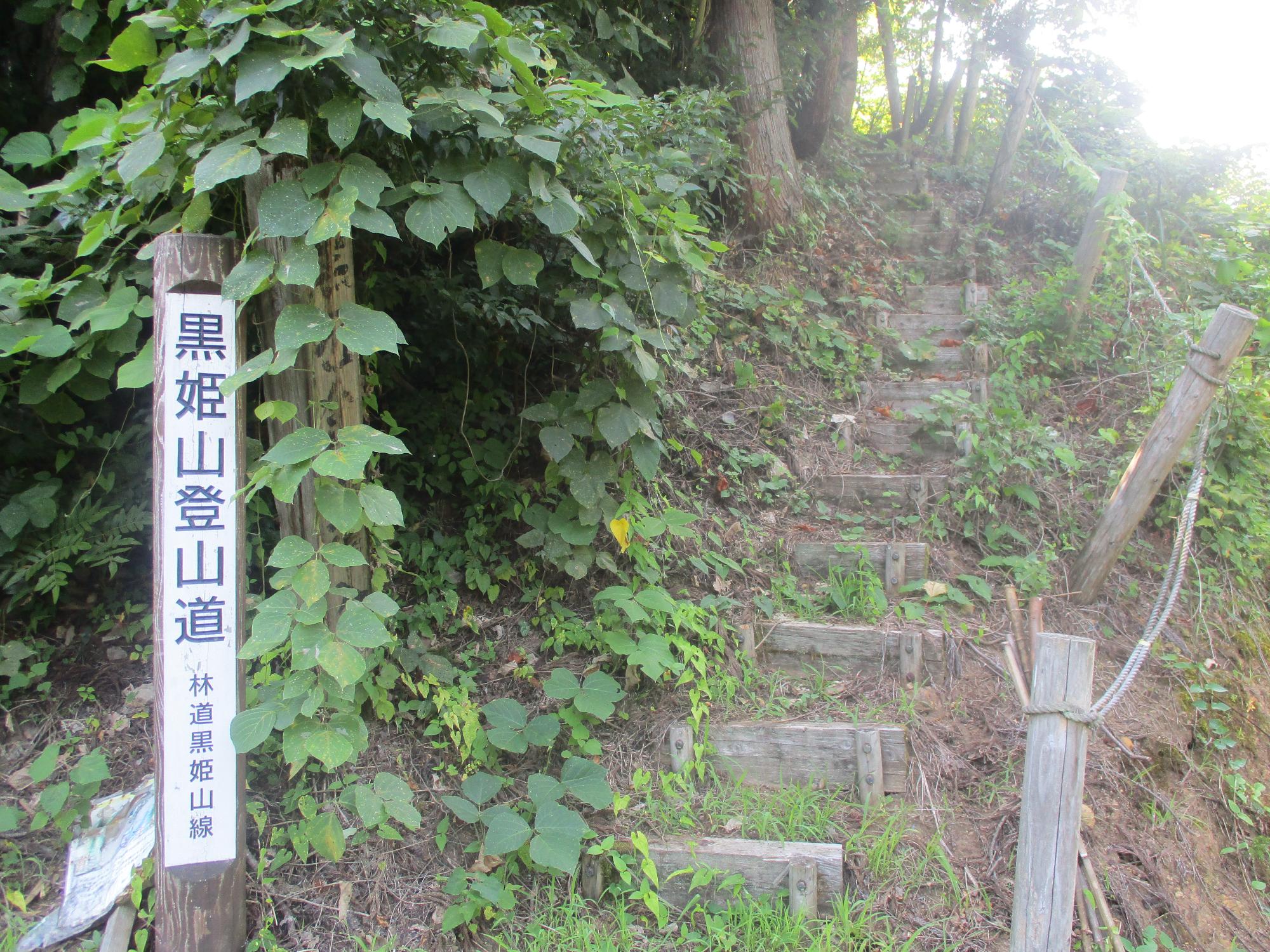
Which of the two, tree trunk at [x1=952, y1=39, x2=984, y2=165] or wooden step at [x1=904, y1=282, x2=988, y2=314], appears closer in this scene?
wooden step at [x1=904, y1=282, x2=988, y2=314]

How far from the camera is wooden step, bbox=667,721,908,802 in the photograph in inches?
107

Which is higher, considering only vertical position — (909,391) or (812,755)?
(909,391)

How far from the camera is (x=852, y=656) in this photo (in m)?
3.17

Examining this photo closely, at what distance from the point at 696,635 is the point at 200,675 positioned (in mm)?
1786

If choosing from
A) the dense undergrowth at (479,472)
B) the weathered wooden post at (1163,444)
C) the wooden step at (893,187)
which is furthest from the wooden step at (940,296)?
the weathered wooden post at (1163,444)

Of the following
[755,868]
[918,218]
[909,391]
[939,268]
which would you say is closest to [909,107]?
[918,218]

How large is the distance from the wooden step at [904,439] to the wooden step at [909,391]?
0.24 m

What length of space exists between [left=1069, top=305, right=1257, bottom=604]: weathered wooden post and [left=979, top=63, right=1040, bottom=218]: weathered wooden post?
420 cm

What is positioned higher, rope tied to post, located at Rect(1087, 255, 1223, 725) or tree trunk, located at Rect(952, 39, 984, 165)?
tree trunk, located at Rect(952, 39, 984, 165)

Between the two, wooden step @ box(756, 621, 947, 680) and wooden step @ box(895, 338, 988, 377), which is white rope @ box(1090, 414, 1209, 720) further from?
wooden step @ box(895, 338, 988, 377)

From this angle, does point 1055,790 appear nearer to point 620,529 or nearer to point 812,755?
point 812,755

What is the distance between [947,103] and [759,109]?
650cm

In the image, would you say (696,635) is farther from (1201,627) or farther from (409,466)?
(1201,627)

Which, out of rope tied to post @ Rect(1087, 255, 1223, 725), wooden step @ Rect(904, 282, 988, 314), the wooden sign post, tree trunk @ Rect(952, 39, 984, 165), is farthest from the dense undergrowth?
tree trunk @ Rect(952, 39, 984, 165)
